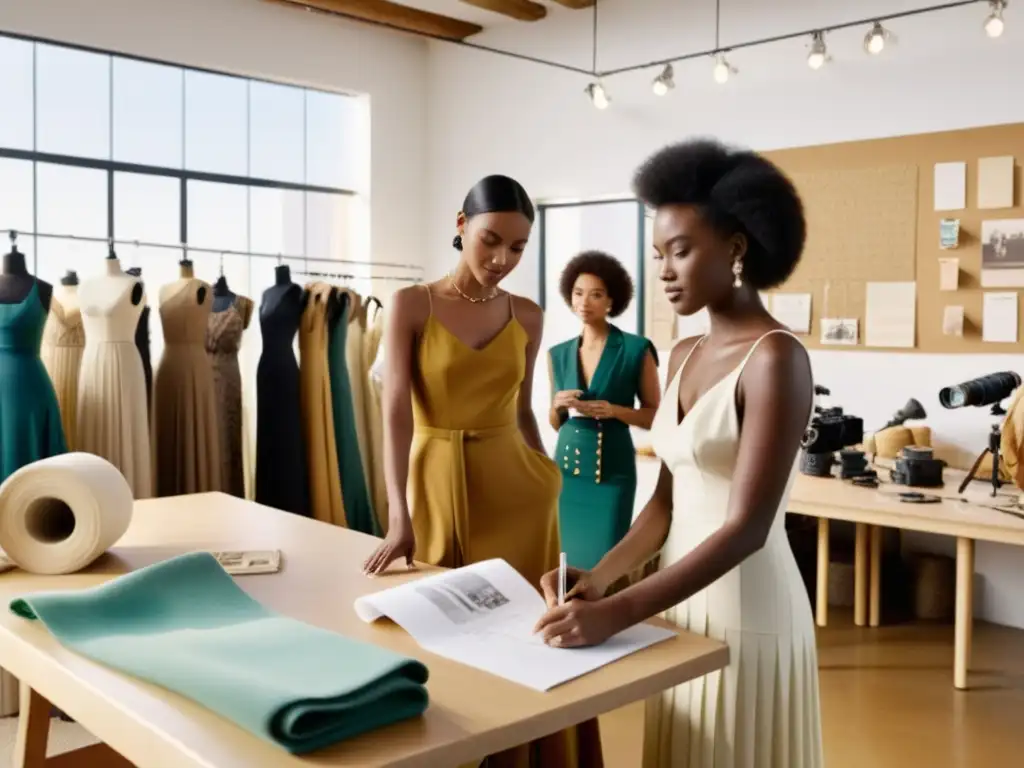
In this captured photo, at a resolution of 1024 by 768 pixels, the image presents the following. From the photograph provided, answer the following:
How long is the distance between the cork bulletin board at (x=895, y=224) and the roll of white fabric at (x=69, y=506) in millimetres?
4081

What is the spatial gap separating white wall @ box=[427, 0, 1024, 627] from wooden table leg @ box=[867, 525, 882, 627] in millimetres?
563

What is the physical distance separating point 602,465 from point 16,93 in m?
3.50

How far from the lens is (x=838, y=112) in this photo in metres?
5.23

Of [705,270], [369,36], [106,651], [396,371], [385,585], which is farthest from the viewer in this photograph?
[369,36]

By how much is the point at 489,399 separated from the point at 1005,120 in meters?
3.45

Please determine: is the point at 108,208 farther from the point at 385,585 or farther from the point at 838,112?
the point at 385,585

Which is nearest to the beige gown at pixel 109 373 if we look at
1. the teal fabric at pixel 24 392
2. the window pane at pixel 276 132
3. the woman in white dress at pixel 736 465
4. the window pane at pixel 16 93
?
the teal fabric at pixel 24 392

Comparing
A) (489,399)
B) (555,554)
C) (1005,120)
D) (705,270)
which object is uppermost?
(1005,120)

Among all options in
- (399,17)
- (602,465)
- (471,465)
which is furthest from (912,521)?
(399,17)

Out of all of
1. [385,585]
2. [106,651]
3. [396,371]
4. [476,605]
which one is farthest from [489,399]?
[106,651]

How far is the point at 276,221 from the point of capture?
6336mm

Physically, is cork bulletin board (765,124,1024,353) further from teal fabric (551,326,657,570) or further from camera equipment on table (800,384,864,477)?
teal fabric (551,326,657,570)

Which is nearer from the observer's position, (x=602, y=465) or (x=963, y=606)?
(x=963, y=606)

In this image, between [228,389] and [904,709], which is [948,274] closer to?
[904,709]
